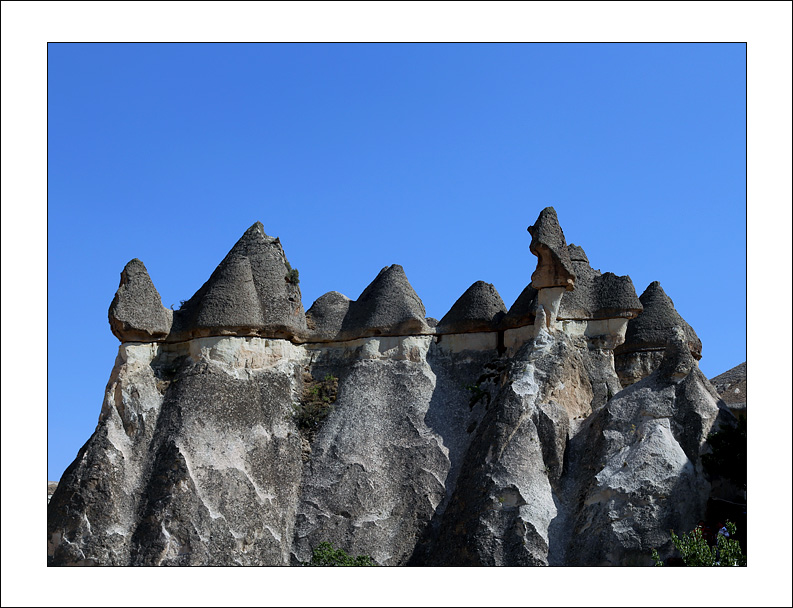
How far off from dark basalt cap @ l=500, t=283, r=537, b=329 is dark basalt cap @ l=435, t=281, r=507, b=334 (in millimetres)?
346

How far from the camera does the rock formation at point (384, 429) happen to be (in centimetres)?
2536

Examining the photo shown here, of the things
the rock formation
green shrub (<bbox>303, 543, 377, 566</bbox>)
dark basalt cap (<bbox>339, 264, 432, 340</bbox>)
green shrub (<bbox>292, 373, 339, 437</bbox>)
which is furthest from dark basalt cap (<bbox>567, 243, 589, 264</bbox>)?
green shrub (<bbox>303, 543, 377, 566</bbox>)

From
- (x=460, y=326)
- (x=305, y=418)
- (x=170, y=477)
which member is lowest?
(x=170, y=477)

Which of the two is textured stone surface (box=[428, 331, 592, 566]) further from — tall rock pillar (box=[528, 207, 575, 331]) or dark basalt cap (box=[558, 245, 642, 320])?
dark basalt cap (box=[558, 245, 642, 320])

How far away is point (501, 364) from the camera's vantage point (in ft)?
100

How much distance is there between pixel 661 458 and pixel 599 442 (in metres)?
1.87

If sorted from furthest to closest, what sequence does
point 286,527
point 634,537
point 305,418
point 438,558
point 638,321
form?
point 638,321, point 305,418, point 286,527, point 438,558, point 634,537

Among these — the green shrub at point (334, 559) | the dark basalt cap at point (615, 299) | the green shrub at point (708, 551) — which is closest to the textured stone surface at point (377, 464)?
the green shrub at point (334, 559)

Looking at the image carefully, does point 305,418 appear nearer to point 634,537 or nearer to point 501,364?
point 501,364

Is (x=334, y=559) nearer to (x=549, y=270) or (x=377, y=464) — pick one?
(x=377, y=464)

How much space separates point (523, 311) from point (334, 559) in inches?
363

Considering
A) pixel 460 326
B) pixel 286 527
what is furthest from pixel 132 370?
pixel 460 326

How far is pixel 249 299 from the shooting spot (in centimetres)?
3041

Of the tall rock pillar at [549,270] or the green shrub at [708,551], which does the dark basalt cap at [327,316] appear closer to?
the tall rock pillar at [549,270]
